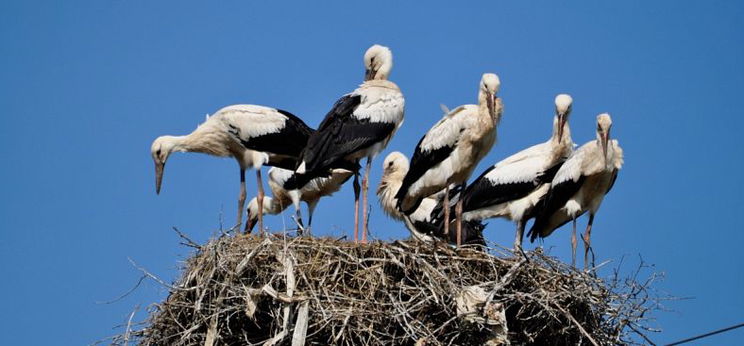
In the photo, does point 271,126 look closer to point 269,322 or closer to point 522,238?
point 522,238

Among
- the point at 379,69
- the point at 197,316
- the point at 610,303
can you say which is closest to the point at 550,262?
the point at 610,303

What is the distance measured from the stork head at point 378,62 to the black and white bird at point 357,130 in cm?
64

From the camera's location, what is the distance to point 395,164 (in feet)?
41.3

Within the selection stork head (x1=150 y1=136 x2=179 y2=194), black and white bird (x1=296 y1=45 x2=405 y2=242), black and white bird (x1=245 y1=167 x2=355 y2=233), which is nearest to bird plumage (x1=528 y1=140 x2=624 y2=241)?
black and white bird (x1=296 y1=45 x2=405 y2=242)

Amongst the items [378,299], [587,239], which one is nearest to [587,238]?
[587,239]

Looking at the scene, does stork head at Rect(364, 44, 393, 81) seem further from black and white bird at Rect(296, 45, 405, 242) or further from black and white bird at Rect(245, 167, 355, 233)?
black and white bird at Rect(245, 167, 355, 233)

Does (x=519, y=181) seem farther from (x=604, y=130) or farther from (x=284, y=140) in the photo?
(x=284, y=140)

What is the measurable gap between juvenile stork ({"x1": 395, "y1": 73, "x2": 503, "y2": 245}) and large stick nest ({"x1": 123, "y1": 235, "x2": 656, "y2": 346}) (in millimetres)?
1443

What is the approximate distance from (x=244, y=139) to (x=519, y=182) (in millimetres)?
2348

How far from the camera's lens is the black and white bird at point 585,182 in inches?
435

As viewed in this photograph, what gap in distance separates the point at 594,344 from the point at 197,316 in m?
2.58

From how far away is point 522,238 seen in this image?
1176cm

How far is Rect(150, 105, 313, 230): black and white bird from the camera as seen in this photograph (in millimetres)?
11844

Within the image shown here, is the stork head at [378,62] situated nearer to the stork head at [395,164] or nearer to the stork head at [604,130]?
the stork head at [395,164]
